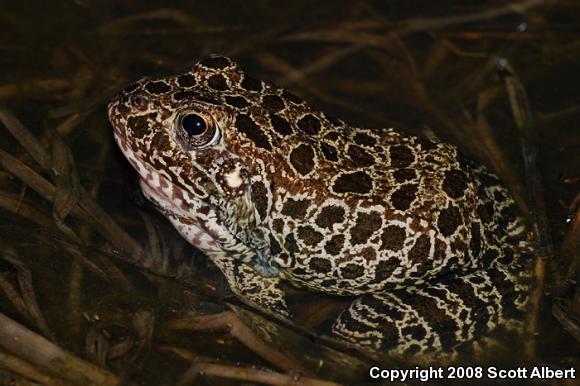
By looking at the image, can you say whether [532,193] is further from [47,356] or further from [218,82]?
[47,356]

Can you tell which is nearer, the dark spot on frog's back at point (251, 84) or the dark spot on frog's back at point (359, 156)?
the dark spot on frog's back at point (359, 156)

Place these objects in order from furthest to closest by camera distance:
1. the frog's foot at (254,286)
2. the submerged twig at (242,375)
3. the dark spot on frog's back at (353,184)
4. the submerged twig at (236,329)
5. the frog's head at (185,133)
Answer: the frog's foot at (254,286)
the dark spot on frog's back at (353,184)
the frog's head at (185,133)
the submerged twig at (236,329)
the submerged twig at (242,375)

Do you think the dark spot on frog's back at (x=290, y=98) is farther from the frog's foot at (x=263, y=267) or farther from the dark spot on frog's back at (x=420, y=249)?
the dark spot on frog's back at (x=420, y=249)

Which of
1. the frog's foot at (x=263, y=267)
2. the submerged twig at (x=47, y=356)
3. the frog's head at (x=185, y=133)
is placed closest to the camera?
the submerged twig at (x=47, y=356)

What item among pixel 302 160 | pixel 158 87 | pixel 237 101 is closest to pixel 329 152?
pixel 302 160

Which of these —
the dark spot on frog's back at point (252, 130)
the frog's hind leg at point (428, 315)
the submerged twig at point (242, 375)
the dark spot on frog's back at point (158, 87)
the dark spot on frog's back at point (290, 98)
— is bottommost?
the submerged twig at point (242, 375)

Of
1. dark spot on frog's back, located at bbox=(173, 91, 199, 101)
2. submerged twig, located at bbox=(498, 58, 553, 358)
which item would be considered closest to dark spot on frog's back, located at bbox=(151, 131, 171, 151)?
dark spot on frog's back, located at bbox=(173, 91, 199, 101)

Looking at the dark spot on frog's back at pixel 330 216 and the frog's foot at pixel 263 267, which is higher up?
the dark spot on frog's back at pixel 330 216

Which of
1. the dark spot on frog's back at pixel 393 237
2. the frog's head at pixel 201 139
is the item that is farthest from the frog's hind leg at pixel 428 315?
the frog's head at pixel 201 139
